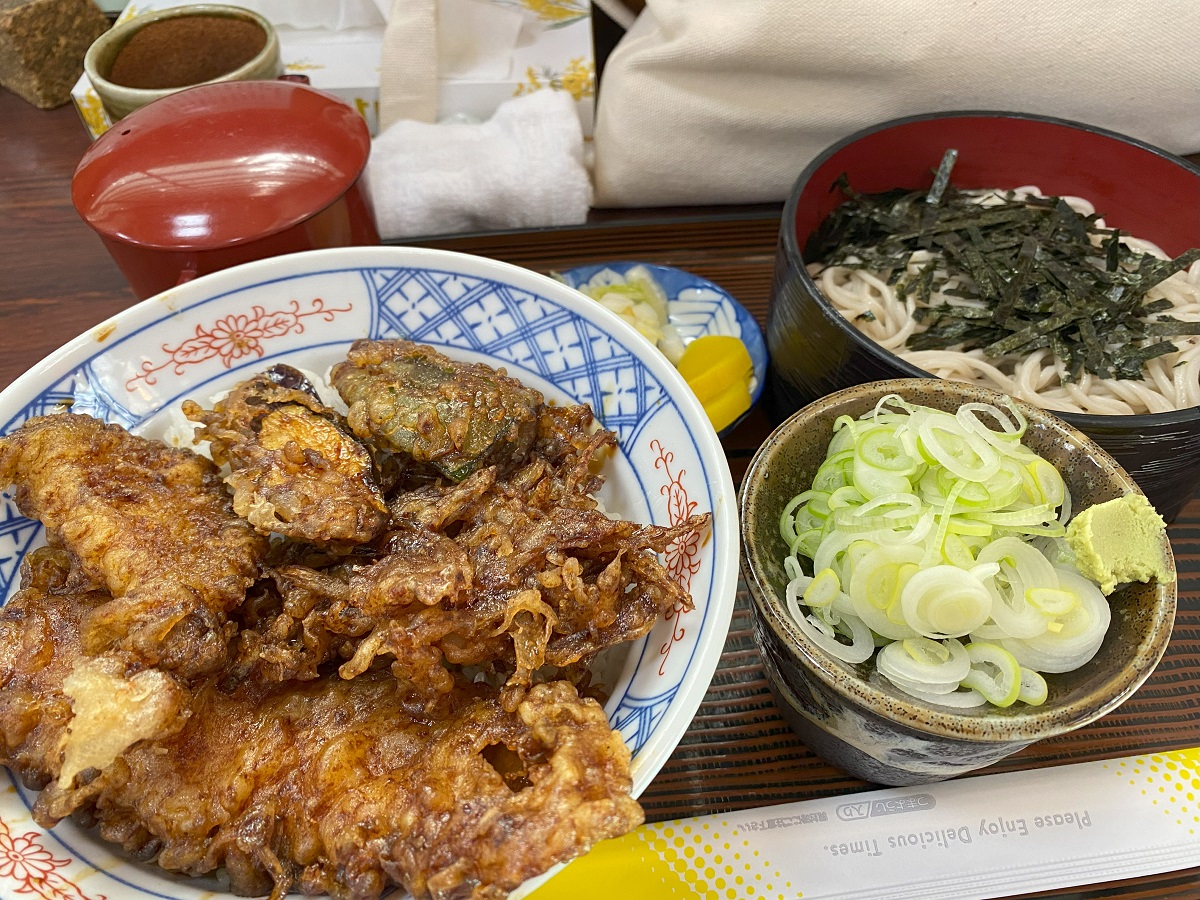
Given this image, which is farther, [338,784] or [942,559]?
[942,559]

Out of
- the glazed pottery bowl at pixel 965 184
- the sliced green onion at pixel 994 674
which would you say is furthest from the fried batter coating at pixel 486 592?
the glazed pottery bowl at pixel 965 184

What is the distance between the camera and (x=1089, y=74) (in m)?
2.20

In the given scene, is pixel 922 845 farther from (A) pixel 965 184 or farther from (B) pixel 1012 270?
(A) pixel 965 184

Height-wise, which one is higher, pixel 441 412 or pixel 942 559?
pixel 441 412

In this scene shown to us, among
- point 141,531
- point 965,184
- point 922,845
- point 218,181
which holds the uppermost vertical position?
point 218,181

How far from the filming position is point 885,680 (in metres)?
1.13

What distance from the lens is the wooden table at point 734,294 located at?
4.53ft

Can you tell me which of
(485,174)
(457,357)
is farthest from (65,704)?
(485,174)

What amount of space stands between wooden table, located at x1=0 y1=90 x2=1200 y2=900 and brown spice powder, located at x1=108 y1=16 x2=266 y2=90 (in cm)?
52

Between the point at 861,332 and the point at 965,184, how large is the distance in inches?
36.5

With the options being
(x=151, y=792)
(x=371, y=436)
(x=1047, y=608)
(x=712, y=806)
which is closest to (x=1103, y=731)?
(x=1047, y=608)

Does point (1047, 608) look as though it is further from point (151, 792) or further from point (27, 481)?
Result: point (27, 481)

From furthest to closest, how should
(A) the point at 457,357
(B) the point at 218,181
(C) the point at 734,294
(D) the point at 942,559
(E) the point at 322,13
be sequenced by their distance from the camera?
(E) the point at 322,13, (C) the point at 734,294, (B) the point at 218,181, (A) the point at 457,357, (D) the point at 942,559

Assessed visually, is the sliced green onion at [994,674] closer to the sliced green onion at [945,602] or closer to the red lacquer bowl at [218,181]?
the sliced green onion at [945,602]
